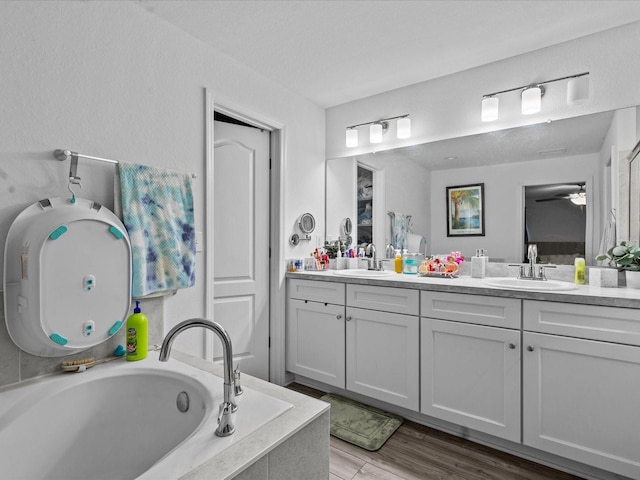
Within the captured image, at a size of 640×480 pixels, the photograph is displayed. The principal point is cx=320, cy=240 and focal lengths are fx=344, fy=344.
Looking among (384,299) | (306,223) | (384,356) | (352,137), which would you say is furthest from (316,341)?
(352,137)

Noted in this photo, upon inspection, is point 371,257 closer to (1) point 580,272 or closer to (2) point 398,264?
(2) point 398,264

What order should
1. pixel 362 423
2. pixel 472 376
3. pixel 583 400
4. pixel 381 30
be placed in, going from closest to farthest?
pixel 583 400, pixel 472 376, pixel 381 30, pixel 362 423

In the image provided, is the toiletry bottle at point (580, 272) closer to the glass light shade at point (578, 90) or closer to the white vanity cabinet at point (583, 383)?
the white vanity cabinet at point (583, 383)

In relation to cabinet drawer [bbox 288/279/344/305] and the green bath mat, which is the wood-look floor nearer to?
the green bath mat

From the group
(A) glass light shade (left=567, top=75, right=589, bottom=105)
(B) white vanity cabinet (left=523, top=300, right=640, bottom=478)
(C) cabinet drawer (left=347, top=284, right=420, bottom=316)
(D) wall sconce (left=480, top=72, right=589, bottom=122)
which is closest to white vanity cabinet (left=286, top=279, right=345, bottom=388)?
(C) cabinet drawer (left=347, top=284, right=420, bottom=316)

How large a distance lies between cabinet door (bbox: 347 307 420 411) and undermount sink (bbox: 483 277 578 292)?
0.57 meters

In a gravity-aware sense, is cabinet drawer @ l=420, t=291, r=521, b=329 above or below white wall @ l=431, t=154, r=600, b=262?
below

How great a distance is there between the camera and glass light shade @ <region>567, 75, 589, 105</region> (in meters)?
2.04

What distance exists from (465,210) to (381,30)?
1352 mm

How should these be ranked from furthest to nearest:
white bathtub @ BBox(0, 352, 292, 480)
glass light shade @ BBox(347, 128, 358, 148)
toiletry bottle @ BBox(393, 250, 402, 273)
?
glass light shade @ BBox(347, 128, 358, 148), toiletry bottle @ BBox(393, 250, 402, 273), white bathtub @ BBox(0, 352, 292, 480)

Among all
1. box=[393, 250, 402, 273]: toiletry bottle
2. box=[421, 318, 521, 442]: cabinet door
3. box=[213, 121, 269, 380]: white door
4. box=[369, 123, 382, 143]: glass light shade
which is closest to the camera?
box=[421, 318, 521, 442]: cabinet door

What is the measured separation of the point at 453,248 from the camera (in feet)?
8.55

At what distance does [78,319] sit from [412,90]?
2703 millimetres

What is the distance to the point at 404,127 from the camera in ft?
9.05
